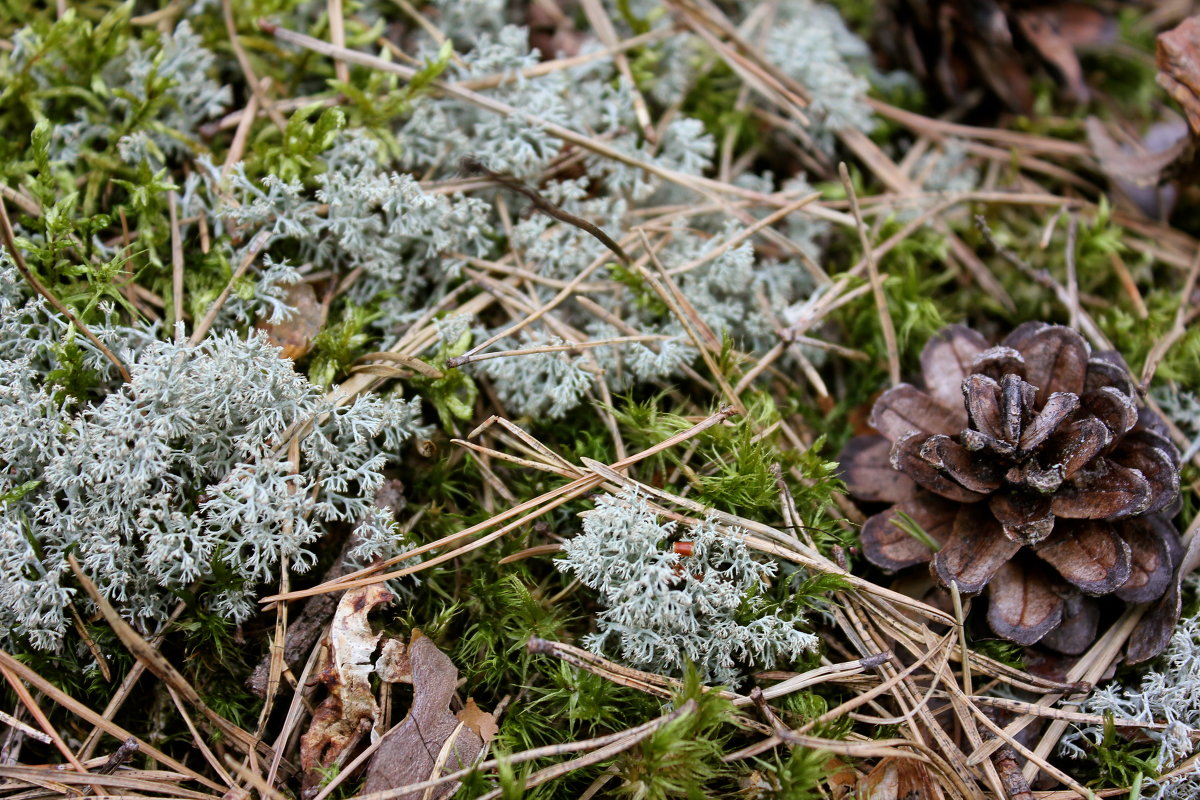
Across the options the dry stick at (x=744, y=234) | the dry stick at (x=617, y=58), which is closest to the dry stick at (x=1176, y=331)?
the dry stick at (x=744, y=234)

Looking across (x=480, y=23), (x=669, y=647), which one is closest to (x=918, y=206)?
(x=480, y=23)

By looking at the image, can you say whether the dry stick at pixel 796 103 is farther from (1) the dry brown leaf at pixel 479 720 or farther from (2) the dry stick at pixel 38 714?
(2) the dry stick at pixel 38 714

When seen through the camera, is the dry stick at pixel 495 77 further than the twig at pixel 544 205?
Yes

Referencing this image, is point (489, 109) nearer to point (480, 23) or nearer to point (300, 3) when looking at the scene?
point (480, 23)

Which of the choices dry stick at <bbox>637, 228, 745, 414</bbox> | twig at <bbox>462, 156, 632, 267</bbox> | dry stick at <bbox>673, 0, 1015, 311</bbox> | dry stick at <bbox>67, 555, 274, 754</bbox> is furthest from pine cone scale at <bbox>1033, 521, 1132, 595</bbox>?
dry stick at <bbox>67, 555, 274, 754</bbox>

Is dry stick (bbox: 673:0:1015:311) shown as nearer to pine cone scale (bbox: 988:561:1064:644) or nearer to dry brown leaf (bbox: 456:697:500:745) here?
pine cone scale (bbox: 988:561:1064:644)
